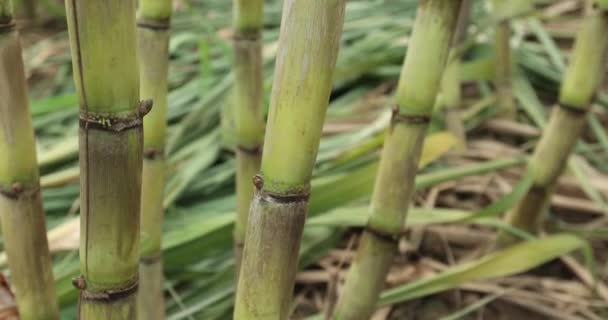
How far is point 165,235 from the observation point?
1010 millimetres

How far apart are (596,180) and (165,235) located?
643 millimetres

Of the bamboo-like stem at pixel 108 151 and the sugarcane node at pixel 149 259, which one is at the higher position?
the bamboo-like stem at pixel 108 151

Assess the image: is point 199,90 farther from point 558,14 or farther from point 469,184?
point 558,14

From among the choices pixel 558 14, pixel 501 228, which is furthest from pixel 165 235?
pixel 558 14

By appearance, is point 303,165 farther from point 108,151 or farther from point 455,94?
point 455,94

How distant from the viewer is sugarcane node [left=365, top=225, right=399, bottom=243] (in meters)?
0.72

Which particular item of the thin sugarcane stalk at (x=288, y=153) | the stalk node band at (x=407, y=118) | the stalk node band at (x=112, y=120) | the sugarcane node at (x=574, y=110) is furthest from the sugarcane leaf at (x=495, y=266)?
the stalk node band at (x=112, y=120)

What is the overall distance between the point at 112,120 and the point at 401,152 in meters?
0.29

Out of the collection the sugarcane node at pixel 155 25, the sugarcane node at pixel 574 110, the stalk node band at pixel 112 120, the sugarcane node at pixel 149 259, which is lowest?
the sugarcane node at pixel 149 259

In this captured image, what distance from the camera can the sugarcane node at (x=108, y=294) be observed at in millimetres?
542

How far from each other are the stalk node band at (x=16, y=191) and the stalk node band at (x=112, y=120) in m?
0.18

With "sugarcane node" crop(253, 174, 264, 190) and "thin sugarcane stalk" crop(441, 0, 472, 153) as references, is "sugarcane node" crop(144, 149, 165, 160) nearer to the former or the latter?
"sugarcane node" crop(253, 174, 264, 190)

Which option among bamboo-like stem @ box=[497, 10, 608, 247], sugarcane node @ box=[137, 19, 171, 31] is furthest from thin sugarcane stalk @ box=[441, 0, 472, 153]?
sugarcane node @ box=[137, 19, 171, 31]

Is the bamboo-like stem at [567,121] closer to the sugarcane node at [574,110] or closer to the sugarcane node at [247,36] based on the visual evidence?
the sugarcane node at [574,110]
